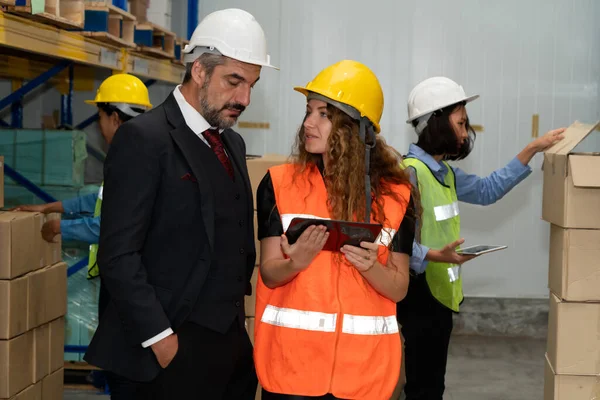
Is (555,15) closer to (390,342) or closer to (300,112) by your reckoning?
(300,112)

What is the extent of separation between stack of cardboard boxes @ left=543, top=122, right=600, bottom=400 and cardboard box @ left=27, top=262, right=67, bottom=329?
2.67 meters

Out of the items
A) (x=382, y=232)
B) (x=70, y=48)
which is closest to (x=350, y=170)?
(x=382, y=232)

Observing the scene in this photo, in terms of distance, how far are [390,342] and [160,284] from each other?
0.80m

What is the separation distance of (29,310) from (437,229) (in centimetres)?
220

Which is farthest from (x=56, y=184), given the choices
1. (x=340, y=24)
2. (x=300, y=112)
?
(x=340, y=24)

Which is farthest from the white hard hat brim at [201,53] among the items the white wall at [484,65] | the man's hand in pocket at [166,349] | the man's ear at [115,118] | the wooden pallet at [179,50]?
the white wall at [484,65]

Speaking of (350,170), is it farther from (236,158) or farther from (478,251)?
(478,251)

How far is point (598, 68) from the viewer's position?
8.43 meters

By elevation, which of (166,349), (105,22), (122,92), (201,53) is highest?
(105,22)

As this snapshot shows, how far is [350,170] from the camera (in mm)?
2748

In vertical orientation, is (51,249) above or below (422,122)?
below

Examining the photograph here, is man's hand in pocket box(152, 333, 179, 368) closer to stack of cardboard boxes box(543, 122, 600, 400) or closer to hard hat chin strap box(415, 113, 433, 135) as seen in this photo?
stack of cardboard boxes box(543, 122, 600, 400)

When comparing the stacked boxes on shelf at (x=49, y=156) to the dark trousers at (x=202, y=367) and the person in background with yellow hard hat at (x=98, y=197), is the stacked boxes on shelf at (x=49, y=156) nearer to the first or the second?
the person in background with yellow hard hat at (x=98, y=197)

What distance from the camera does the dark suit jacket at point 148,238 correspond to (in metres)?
2.51
